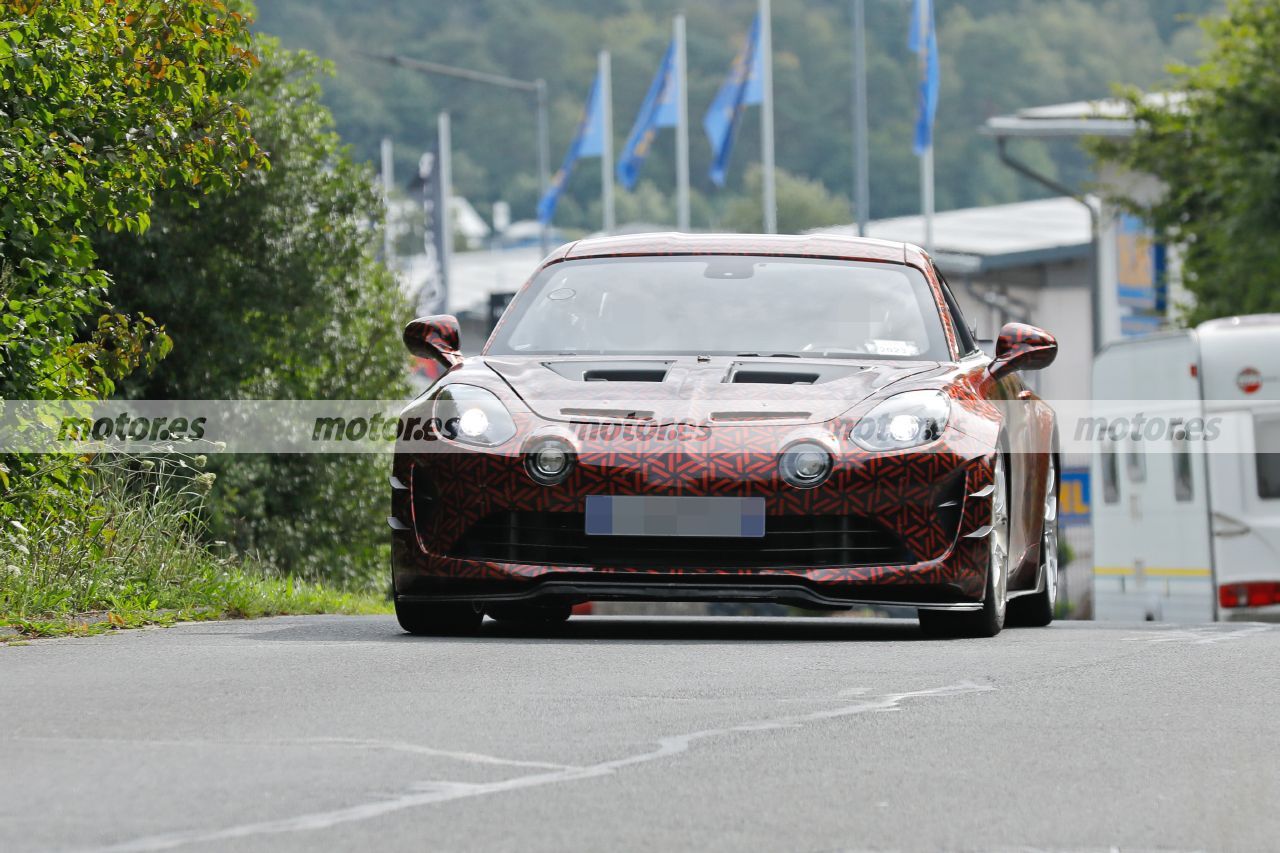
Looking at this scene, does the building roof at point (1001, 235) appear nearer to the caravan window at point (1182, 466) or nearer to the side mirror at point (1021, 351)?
the caravan window at point (1182, 466)

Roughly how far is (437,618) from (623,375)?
125 centimetres

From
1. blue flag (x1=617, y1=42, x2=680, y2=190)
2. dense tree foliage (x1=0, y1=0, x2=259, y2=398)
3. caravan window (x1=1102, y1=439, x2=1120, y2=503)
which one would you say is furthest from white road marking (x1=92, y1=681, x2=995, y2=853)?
blue flag (x1=617, y1=42, x2=680, y2=190)

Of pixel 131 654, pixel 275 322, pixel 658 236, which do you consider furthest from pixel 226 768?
pixel 275 322

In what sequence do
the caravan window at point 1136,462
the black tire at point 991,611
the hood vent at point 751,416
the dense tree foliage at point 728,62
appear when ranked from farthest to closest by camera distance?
the dense tree foliage at point 728,62 < the caravan window at point 1136,462 < the black tire at point 991,611 < the hood vent at point 751,416

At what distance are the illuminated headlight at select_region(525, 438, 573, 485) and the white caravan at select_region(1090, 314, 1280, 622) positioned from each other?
11.4 metres

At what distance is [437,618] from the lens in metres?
9.51

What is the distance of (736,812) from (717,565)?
3749mm

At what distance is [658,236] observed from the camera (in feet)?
35.9

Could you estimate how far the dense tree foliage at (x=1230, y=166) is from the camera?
27281 mm

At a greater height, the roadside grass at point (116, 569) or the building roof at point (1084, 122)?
the building roof at point (1084, 122)

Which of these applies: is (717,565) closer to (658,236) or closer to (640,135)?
(658,236)

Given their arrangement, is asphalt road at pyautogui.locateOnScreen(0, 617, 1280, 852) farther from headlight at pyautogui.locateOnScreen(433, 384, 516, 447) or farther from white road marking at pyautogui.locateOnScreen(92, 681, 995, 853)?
headlight at pyautogui.locateOnScreen(433, 384, 516, 447)

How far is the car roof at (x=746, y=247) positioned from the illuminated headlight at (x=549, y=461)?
6.19 ft

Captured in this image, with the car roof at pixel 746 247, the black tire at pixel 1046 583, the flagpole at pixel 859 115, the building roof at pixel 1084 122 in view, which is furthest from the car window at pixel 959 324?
the flagpole at pixel 859 115
